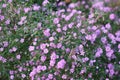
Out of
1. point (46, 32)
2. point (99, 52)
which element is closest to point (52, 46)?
point (46, 32)

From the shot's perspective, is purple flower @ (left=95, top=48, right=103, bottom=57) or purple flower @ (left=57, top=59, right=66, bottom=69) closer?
purple flower @ (left=57, top=59, right=66, bottom=69)

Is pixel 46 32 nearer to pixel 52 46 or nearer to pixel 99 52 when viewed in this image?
pixel 52 46

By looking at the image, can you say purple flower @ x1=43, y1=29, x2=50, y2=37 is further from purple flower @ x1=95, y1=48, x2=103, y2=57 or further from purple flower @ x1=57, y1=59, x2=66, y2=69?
purple flower @ x1=95, y1=48, x2=103, y2=57

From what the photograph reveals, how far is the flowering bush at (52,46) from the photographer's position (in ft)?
11.8

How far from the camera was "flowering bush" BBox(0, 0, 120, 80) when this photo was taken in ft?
11.8

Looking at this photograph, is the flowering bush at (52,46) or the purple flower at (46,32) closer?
the flowering bush at (52,46)

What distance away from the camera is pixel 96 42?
382 cm

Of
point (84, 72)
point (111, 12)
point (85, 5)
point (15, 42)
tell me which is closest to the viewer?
point (84, 72)

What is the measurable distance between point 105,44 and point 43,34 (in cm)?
69

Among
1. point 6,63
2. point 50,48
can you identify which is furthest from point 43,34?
point 6,63

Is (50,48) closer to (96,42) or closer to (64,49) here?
(64,49)

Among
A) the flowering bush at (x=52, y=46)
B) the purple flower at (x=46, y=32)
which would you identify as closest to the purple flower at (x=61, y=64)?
the flowering bush at (x=52, y=46)

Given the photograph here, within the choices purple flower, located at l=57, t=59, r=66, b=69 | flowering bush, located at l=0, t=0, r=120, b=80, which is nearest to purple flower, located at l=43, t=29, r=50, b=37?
flowering bush, located at l=0, t=0, r=120, b=80

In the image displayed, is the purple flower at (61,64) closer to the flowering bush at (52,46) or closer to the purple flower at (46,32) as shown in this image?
the flowering bush at (52,46)
